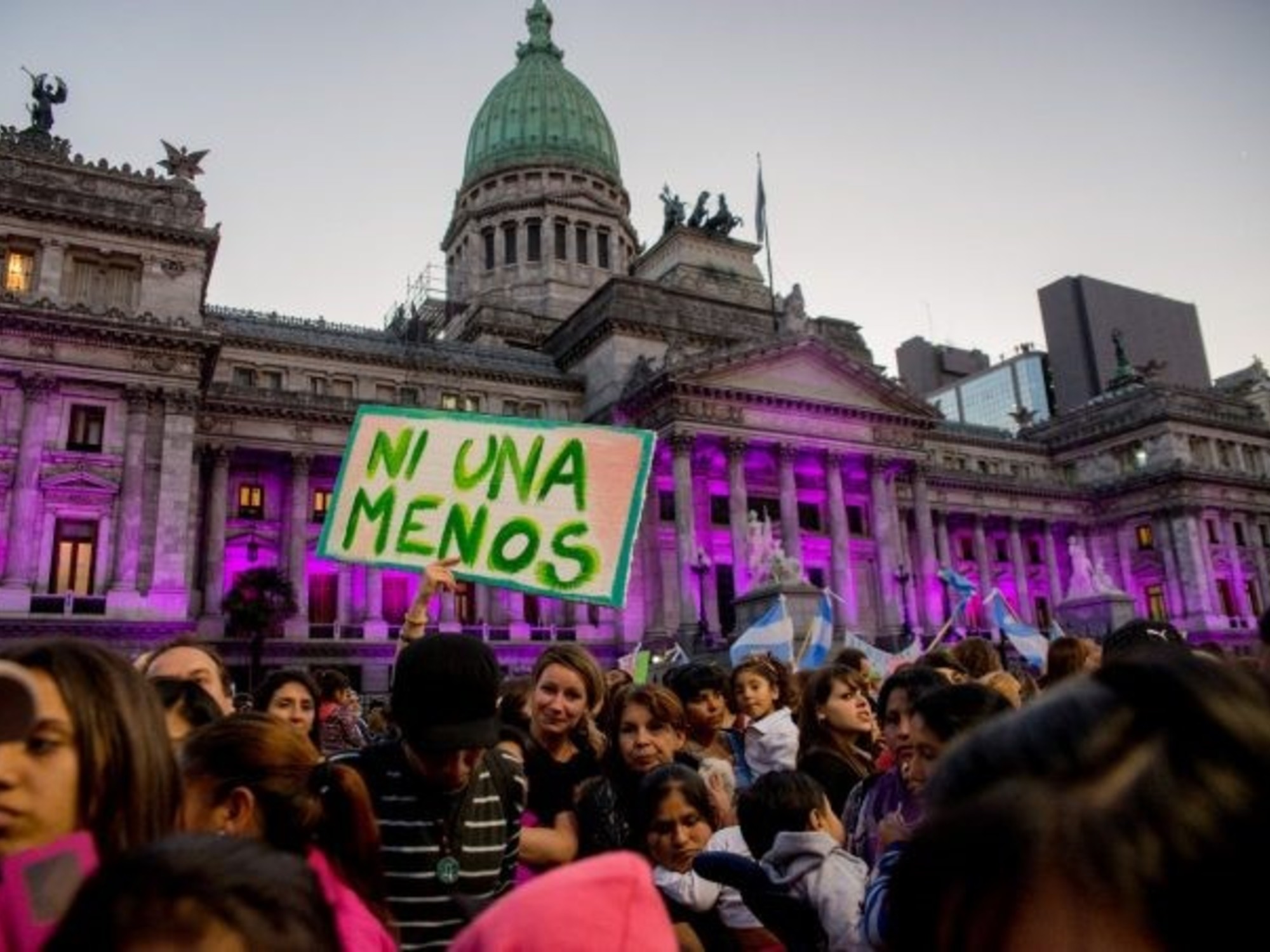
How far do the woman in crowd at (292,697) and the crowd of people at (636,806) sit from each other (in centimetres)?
3

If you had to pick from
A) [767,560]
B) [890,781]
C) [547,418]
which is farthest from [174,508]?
[890,781]

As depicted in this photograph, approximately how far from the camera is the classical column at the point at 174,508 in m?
30.8

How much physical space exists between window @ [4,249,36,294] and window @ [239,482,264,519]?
11190mm

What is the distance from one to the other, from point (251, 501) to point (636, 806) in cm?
3810

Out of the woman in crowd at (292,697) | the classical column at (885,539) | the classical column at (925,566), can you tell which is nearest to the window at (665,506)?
the classical column at (885,539)

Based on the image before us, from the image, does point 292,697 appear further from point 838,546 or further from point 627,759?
point 838,546

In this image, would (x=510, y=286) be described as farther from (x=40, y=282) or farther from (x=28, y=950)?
(x=28, y=950)

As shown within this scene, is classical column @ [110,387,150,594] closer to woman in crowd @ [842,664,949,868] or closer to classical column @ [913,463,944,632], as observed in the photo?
woman in crowd @ [842,664,949,868]

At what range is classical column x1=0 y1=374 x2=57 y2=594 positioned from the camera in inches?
1154

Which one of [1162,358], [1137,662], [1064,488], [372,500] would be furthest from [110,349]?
[1162,358]

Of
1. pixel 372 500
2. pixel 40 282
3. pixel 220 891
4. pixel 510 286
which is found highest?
pixel 510 286

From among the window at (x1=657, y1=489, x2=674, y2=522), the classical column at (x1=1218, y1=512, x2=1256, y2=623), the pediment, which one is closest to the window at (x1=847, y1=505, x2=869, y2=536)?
the pediment

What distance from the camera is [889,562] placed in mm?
43844

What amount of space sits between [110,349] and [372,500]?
95.3ft
